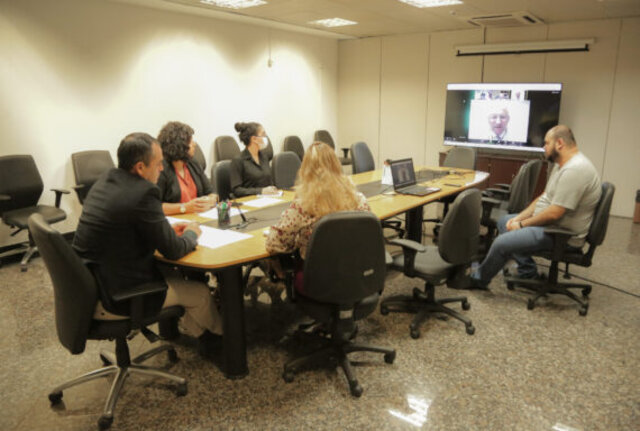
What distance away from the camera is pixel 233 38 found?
6.27 m

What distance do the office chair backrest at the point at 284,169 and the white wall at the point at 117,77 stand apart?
209cm

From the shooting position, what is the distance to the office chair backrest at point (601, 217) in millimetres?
3109

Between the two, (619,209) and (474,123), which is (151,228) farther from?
(619,209)

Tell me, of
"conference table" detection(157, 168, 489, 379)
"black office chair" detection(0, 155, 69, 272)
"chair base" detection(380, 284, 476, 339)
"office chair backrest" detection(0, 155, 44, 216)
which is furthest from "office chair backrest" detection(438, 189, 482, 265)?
"office chair backrest" detection(0, 155, 44, 216)

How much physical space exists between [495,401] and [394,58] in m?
6.32

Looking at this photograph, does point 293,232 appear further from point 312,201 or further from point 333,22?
point 333,22

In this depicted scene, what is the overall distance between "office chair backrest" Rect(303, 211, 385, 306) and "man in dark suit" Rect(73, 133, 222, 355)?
677 millimetres

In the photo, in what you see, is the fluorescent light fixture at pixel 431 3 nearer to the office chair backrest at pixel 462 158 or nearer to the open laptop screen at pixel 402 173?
the office chair backrest at pixel 462 158

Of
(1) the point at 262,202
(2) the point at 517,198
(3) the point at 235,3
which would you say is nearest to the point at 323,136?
(3) the point at 235,3

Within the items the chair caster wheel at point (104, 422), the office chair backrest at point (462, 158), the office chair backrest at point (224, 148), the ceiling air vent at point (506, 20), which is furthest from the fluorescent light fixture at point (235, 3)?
the chair caster wheel at point (104, 422)

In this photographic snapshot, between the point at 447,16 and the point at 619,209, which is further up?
the point at 447,16

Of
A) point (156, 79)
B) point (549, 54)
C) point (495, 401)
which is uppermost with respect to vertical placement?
point (549, 54)

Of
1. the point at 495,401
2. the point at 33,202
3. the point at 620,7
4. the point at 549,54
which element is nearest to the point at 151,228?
the point at 495,401

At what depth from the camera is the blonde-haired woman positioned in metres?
2.29
